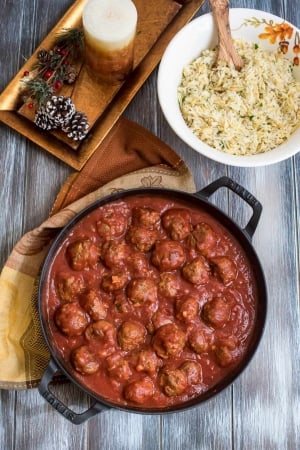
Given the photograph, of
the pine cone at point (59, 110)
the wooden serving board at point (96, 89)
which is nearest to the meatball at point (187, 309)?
the wooden serving board at point (96, 89)

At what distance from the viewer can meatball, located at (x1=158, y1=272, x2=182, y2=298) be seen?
2689 millimetres

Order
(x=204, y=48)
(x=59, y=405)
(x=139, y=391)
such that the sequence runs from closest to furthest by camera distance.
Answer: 1. (x=59, y=405)
2. (x=139, y=391)
3. (x=204, y=48)

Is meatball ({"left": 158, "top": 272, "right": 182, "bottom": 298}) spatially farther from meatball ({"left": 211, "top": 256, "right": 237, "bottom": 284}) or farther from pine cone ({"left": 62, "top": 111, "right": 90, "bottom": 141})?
pine cone ({"left": 62, "top": 111, "right": 90, "bottom": 141})

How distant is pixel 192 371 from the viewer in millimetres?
2627

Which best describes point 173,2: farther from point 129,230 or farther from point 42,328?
point 42,328

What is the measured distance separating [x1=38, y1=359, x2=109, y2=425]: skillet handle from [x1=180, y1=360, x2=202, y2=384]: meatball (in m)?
0.36

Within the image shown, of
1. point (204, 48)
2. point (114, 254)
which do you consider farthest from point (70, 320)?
point (204, 48)

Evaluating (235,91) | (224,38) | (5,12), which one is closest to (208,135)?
(235,91)

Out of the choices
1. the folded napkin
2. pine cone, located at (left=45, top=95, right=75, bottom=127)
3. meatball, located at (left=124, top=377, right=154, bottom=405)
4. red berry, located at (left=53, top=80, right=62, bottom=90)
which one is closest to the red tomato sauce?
→ meatball, located at (left=124, top=377, right=154, bottom=405)

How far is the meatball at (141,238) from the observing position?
2707 millimetres

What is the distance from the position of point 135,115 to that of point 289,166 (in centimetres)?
79

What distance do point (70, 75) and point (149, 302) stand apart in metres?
1.14

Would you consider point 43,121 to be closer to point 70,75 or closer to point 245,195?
point 70,75

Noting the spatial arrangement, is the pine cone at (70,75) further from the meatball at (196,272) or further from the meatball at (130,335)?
the meatball at (130,335)
